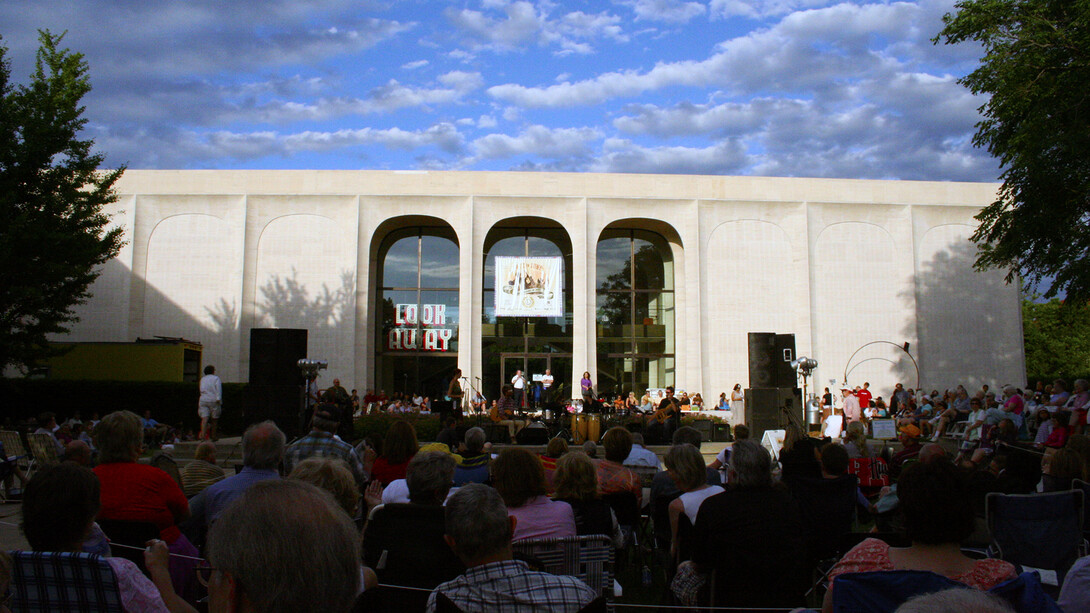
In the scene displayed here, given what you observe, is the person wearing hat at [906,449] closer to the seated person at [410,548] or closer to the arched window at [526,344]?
the seated person at [410,548]

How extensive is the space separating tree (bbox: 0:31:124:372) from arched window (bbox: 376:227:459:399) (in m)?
10.6

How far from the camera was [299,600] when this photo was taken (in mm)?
1388

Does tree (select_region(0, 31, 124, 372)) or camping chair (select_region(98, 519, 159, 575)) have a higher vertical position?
tree (select_region(0, 31, 124, 372))

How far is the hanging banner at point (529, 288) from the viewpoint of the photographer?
26.5 metres

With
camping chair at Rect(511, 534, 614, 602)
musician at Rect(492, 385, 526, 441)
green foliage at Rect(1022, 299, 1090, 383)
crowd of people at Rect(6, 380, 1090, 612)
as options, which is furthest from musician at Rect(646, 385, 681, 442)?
green foliage at Rect(1022, 299, 1090, 383)

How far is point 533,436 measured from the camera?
17.2 m

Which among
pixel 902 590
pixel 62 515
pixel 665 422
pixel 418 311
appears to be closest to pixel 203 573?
pixel 62 515

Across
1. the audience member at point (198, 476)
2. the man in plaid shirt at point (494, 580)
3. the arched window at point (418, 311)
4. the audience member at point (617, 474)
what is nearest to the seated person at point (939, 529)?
the man in plaid shirt at point (494, 580)

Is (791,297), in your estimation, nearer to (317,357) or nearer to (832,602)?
(317,357)

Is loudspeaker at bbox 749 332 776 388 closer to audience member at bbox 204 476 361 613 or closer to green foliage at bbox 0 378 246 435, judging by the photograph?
green foliage at bbox 0 378 246 435

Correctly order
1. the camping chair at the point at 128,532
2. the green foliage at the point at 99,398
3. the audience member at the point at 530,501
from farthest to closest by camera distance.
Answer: the green foliage at the point at 99,398, the audience member at the point at 530,501, the camping chair at the point at 128,532

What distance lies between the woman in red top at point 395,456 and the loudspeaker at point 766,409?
1182 cm

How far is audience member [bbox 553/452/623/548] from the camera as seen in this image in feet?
14.8

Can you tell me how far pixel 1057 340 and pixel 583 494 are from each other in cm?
5460
